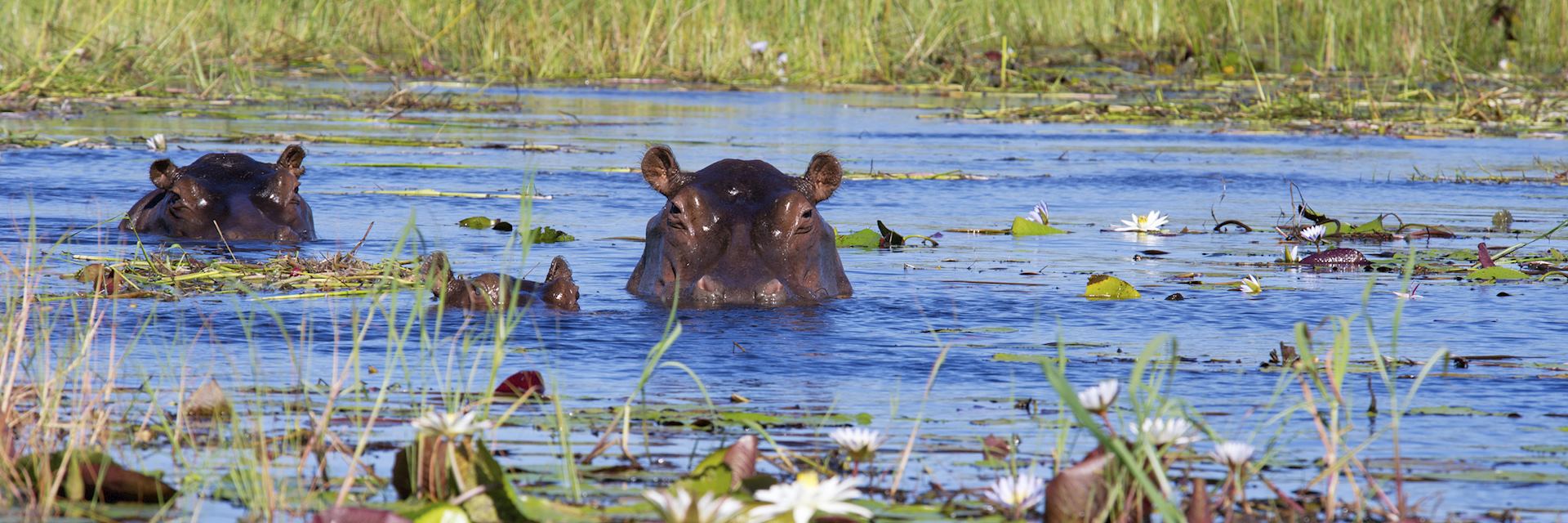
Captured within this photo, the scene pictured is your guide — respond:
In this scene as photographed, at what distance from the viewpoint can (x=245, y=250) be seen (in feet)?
26.8

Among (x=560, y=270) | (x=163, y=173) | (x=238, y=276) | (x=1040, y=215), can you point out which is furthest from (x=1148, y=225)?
(x=163, y=173)

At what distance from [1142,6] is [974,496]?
65.9 feet

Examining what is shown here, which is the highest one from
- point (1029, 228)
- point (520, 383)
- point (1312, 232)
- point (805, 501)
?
point (805, 501)

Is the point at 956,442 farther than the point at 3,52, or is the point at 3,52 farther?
the point at 3,52

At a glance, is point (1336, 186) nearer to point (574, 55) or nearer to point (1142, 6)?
point (574, 55)

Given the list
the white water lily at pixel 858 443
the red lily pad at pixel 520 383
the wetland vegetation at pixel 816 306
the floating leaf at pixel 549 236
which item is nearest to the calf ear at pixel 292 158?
the wetland vegetation at pixel 816 306

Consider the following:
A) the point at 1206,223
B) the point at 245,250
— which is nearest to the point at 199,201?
the point at 245,250

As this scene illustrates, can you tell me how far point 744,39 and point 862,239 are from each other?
1116 centimetres

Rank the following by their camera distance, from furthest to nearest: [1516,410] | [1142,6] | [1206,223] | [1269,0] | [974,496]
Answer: [1142,6]
[1269,0]
[1206,223]
[1516,410]
[974,496]

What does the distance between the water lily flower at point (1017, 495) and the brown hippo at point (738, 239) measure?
302cm

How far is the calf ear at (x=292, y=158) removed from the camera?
867 centimetres

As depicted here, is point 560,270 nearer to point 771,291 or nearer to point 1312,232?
point 771,291

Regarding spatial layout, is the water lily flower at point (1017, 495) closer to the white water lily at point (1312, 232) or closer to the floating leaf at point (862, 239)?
the white water lily at point (1312, 232)

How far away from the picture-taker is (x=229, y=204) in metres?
8.67
